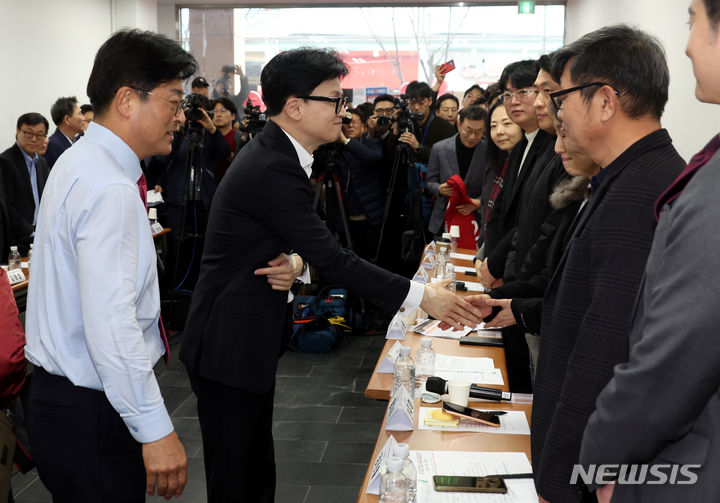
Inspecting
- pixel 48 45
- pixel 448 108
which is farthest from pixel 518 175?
pixel 48 45

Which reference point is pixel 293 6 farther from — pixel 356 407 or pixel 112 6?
pixel 356 407

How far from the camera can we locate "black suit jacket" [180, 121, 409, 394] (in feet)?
6.22

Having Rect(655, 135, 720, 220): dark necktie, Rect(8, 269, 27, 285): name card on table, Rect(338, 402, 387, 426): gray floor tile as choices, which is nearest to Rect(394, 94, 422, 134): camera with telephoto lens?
Rect(338, 402, 387, 426): gray floor tile

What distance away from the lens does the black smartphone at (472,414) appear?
1.82 m

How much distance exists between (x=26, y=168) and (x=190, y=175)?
134cm

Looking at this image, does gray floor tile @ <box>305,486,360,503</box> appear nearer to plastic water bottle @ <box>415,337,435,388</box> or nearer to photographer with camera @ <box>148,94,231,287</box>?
plastic water bottle @ <box>415,337,435,388</box>

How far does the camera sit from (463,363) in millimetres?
2322

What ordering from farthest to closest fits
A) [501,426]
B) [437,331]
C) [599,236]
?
[437,331] → [501,426] → [599,236]

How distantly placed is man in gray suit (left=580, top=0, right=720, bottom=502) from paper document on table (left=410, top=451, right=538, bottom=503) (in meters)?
0.44

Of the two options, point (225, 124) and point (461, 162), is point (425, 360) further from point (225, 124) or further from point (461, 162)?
point (225, 124)

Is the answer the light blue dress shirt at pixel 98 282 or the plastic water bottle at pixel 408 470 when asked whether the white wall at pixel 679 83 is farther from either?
the light blue dress shirt at pixel 98 282

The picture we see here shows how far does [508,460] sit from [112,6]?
370 inches

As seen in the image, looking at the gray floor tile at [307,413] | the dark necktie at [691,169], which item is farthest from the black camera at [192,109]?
the dark necktie at [691,169]

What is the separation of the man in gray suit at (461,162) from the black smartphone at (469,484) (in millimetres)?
3416
